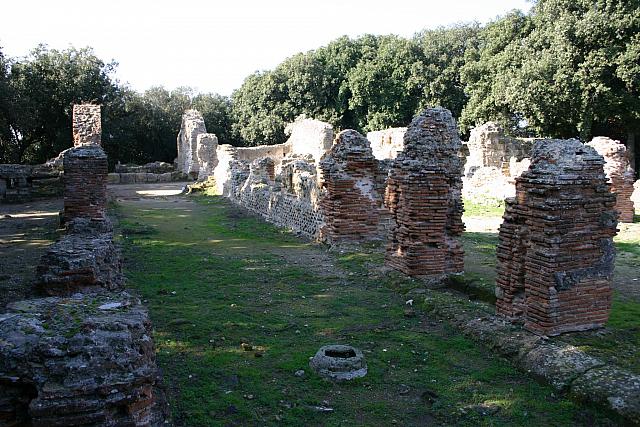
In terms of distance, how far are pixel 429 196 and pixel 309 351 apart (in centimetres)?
360

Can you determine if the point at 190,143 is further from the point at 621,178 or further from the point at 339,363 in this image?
the point at 339,363

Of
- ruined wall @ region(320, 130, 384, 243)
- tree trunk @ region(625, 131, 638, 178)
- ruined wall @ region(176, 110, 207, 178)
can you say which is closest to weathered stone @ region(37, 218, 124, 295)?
ruined wall @ region(320, 130, 384, 243)

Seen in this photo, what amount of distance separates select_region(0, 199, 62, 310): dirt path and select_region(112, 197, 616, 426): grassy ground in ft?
5.13

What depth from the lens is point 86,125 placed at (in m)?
20.1

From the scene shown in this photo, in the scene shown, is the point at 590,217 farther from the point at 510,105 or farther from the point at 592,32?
the point at 510,105

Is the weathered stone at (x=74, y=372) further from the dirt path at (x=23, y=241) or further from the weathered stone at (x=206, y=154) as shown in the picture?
the weathered stone at (x=206, y=154)

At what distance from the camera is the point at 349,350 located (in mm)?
5496

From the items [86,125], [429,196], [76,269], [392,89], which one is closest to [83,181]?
[76,269]

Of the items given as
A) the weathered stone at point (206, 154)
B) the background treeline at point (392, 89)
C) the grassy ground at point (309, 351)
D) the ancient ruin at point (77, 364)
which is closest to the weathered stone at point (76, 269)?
the grassy ground at point (309, 351)

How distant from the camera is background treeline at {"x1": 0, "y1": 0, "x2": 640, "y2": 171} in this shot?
80.3ft

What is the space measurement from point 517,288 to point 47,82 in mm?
31322

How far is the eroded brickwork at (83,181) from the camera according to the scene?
40.0ft

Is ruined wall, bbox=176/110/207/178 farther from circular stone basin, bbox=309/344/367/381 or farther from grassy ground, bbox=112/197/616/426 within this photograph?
circular stone basin, bbox=309/344/367/381

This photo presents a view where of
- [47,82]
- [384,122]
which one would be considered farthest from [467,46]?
[47,82]
